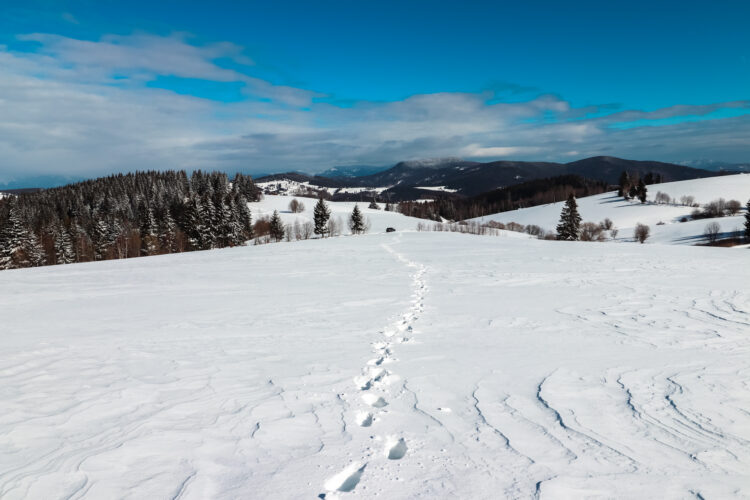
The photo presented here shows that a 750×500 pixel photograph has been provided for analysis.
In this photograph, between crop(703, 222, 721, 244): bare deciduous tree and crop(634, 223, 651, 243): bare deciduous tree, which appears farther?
crop(634, 223, 651, 243): bare deciduous tree

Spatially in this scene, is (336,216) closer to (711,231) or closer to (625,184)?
(711,231)

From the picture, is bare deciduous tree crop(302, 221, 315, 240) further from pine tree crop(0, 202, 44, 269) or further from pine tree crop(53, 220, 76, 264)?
pine tree crop(0, 202, 44, 269)

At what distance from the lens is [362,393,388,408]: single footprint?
223 inches

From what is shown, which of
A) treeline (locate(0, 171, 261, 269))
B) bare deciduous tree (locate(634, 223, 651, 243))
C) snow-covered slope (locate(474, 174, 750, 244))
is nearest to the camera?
treeline (locate(0, 171, 261, 269))

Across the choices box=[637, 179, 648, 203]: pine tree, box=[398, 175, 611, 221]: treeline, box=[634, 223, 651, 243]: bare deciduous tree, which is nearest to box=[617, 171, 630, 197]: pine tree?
box=[637, 179, 648, 203]: pine tree

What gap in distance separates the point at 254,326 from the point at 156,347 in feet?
8.43

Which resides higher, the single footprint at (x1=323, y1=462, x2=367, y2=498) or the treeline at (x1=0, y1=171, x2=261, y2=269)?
the treeline at (x1=0, y1=171, x2=261, y2=269)

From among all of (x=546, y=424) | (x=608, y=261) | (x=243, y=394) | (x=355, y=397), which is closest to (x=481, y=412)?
(x=546, y=424)

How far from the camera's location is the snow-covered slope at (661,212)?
90.6 metres

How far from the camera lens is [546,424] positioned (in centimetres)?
496

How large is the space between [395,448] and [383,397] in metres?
1.42

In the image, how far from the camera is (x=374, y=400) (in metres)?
5.80

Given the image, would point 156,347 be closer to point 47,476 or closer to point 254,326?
point 254,326

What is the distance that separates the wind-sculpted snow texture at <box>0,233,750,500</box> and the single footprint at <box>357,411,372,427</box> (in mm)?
84
